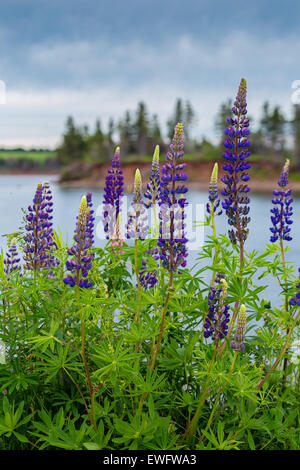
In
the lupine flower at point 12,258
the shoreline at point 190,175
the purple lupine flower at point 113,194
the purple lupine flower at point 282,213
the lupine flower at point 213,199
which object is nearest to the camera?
the lupine flower at point 213,199

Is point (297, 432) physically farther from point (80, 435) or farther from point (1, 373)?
point (1, 373)

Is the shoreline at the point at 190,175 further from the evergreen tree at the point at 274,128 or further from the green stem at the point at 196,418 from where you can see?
the green stem at the point at 196,418

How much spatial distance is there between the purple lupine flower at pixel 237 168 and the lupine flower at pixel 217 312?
19.3 inches

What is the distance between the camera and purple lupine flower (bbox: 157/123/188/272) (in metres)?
3.05

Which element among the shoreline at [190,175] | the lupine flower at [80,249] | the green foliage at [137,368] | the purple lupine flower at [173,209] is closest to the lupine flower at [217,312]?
the green foliage at [137,368]

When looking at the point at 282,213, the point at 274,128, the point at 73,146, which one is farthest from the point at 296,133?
the point at 282,213

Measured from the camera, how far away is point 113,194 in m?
4.56

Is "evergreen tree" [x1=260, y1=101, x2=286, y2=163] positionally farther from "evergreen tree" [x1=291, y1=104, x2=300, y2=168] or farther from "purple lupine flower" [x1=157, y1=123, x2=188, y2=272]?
"purple lupine flower" [x1=157, y1=123, x2=188, y2=272]

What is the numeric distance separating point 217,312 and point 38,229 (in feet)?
→ 5.91

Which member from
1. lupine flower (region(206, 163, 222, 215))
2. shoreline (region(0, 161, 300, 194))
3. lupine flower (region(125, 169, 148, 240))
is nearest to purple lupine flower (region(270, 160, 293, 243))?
lupine flower (region(206, 163, 222, 215))

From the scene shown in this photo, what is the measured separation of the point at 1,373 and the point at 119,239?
1.50m

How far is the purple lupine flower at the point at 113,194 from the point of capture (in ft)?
14.8
